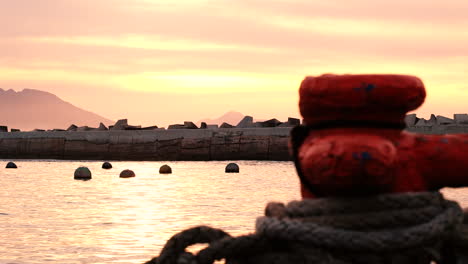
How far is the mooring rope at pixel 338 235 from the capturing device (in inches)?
121

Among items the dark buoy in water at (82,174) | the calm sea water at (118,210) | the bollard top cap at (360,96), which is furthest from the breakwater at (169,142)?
the bollard top cap at (360,96)

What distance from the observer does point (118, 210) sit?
50.1ft

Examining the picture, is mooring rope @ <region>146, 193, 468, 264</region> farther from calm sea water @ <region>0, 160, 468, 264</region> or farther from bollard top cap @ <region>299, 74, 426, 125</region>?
calm sea water @ <region>0, 160, 468, 264</region>

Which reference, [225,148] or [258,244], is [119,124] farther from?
[258,244]

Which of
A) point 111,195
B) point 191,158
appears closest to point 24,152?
point 191,158

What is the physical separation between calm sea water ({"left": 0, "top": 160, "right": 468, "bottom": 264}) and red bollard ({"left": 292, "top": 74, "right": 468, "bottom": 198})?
18.9ft

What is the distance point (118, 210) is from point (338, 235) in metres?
12.5

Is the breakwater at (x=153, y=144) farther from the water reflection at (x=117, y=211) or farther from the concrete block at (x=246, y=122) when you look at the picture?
the water reflection at (x=117, y=211)

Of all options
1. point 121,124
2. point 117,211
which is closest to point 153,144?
point 121,124

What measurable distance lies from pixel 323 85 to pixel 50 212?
12312 millimetres

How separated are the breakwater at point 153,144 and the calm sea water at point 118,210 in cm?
1232

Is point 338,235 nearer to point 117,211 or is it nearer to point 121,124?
point 117,211

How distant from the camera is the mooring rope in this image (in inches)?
121

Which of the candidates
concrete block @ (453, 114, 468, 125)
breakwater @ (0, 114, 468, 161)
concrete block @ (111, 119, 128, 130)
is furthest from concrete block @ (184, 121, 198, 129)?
concrete block @ (453, 114, 468, 125)
